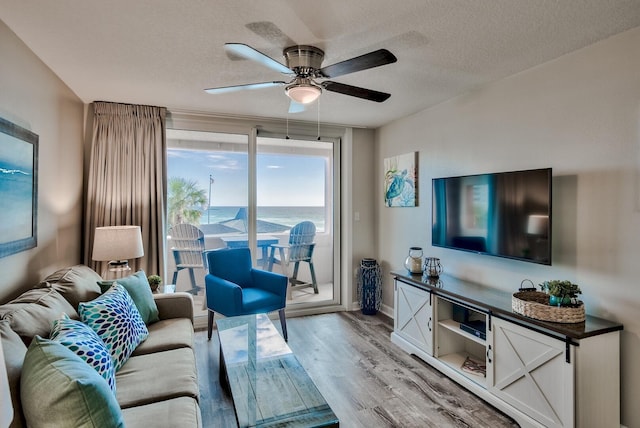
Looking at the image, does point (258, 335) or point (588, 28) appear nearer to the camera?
point (588, 28)

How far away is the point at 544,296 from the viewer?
7.57ft

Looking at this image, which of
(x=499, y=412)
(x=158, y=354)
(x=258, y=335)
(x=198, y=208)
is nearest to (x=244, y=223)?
(x=198, y=208)

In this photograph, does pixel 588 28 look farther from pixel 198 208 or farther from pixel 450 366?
pixel 198 208

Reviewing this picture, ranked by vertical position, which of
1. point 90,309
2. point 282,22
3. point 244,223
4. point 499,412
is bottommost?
point 499,412

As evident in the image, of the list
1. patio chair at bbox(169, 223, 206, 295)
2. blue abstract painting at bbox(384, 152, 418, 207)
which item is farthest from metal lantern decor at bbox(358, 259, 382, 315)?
patio chair at bbox(169, 223, 206, 295)

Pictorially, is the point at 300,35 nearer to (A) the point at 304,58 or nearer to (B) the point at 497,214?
(A) the point at 304,58

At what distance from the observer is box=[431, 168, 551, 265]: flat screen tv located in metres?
2.34

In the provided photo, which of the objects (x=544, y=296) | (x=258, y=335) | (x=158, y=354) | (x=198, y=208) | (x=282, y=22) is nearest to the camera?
(x=282, y=22)

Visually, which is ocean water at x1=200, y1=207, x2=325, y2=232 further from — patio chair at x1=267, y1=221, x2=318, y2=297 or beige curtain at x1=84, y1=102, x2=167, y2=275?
beige curtain at x1=84, y1=102, x2=167, y2=275

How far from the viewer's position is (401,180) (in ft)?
13.3

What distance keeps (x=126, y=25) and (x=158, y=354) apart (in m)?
1.95

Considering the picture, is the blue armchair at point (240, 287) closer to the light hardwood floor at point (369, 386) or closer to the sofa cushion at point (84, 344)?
the light hardwood floor at point (369, 386)

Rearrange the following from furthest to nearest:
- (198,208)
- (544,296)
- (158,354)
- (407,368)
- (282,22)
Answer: (198,208) → (407,368) → (544,296) → (158,354) → (282,22)

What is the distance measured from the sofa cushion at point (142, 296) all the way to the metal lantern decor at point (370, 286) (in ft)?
8.22
